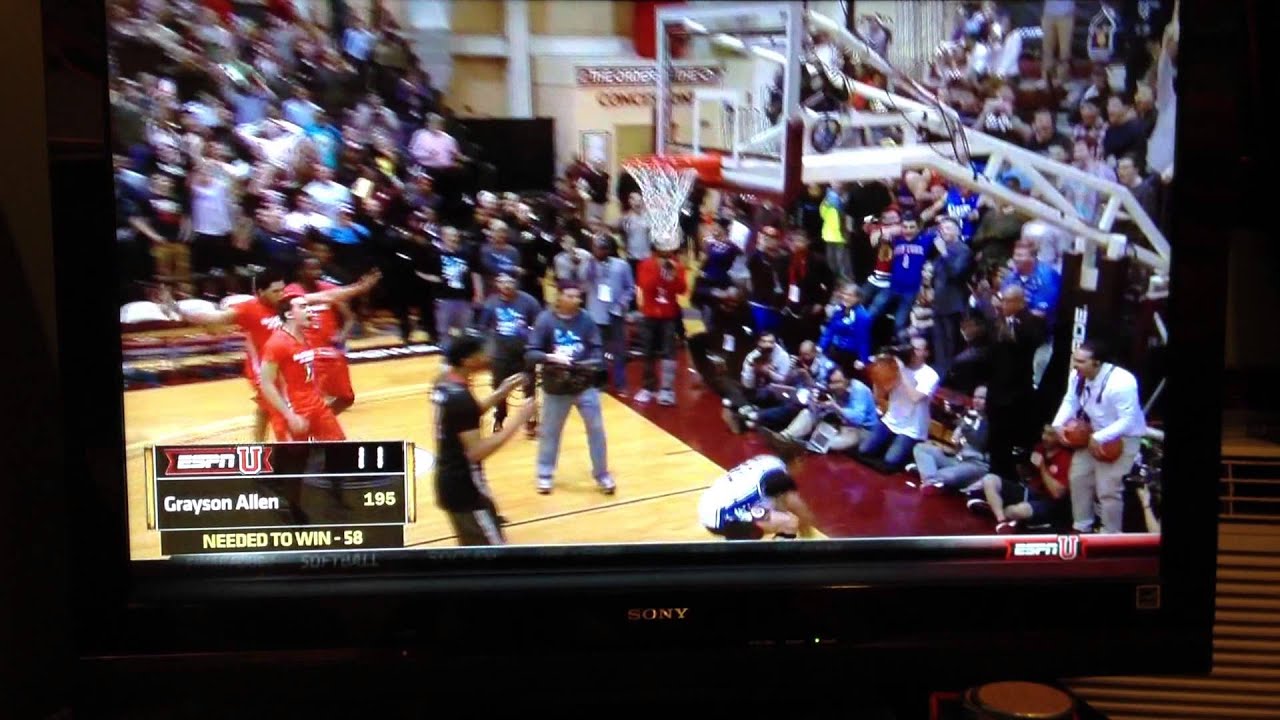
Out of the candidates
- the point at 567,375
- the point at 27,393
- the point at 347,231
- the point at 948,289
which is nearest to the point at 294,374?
the point at 347,231

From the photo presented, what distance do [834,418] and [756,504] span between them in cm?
13

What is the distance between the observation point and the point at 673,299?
123cm

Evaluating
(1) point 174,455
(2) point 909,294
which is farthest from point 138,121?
(2) point 909,294

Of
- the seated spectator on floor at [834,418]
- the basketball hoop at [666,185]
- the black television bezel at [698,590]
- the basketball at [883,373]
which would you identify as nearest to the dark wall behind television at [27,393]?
the black television bezel at [698,590]

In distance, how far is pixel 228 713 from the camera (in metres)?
1.37

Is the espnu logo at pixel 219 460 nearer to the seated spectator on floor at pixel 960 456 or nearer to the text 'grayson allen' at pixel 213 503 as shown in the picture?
the text 'grayson allen' at pixel 213 503

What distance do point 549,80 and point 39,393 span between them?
0.73 meters

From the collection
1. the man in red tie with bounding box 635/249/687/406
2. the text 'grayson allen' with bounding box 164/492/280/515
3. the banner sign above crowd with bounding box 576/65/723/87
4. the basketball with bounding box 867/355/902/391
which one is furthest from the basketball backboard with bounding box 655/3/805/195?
the text 'grayson allen' with bounding box 164/492/280/515

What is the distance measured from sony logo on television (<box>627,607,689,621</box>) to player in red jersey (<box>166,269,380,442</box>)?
→ 0.43 metres

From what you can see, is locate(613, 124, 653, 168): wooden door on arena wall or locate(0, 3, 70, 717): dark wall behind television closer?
locate(613, 124, 653, 168): wooden door on arena wall

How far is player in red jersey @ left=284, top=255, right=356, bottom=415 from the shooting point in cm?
120

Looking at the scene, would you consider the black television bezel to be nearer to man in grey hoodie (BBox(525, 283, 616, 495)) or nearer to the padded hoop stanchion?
man in grey hoodie (BBox(525, 283, 616, 495))

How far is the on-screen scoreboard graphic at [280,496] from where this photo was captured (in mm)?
1210

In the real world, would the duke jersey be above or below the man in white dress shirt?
below
